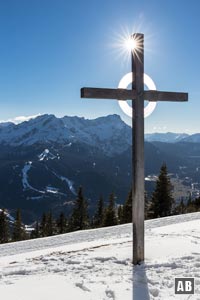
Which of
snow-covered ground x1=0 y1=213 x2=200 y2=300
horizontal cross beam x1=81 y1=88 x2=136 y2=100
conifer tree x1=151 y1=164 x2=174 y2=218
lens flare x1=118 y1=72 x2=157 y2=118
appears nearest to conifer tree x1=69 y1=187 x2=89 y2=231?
conifer tree x1=151 y1=164 x2=174 y2=218

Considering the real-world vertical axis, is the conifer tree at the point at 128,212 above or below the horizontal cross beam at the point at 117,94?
above

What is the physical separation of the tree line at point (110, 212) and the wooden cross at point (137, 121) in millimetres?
25559

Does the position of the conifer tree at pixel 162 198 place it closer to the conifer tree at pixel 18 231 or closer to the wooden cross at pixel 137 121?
the conifer tree at pixel 18 231

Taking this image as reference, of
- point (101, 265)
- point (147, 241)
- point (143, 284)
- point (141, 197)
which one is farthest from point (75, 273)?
point (147, 241)

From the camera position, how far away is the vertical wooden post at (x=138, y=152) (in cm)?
661

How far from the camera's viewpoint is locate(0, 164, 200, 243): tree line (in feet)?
127

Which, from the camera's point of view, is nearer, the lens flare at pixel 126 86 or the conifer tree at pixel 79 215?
the lens flare at pixel 126 86

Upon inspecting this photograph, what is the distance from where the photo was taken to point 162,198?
128 feet

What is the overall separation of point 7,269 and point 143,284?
2487 mm

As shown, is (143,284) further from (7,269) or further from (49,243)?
(49,243)

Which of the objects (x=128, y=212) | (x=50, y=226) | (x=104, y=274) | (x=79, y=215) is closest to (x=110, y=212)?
(x=128, y=212)

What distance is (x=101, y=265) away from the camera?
6.39 meters

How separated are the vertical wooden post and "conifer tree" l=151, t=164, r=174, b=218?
107 feet

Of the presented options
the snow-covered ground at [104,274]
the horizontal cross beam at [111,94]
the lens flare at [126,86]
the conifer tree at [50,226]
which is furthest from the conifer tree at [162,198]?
the horizontal cross beam at [111,94]
